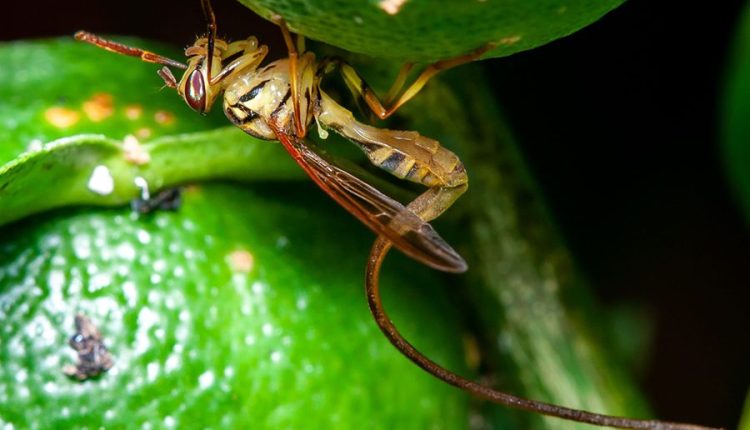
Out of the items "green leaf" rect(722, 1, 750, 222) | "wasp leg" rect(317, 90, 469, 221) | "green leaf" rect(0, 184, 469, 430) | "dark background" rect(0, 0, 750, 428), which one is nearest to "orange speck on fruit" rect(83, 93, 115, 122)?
"green leaf" rect(0, 184, 469, 430)

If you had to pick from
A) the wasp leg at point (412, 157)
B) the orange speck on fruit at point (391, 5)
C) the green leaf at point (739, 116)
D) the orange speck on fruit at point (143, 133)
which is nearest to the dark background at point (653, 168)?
the green leaf at point (739, 116)

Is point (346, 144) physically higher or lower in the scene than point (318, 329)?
higher

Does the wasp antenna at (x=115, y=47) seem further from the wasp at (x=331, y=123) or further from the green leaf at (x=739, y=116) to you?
the green leaf at (x=739, y=116)

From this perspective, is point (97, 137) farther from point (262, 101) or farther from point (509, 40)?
point (509, 40)

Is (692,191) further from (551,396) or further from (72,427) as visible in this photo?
(72,427)

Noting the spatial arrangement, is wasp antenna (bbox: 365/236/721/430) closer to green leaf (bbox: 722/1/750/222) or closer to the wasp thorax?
the wasp thorax

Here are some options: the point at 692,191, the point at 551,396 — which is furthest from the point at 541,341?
the point at 692,191

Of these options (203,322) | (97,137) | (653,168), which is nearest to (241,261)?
(203,322)
